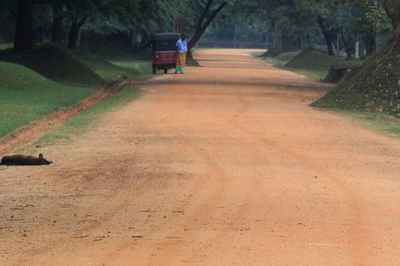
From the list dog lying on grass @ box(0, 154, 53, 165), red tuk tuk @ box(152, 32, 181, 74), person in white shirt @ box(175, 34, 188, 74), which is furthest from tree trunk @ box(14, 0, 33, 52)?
dog lying on grass @ box(0, 154, 53, 165)

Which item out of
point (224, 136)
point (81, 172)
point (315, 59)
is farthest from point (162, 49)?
point (81, 172)

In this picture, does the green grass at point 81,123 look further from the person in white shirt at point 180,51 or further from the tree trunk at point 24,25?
the person in white shirt at point 180,51

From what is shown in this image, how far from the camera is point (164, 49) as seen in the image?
1790 inches

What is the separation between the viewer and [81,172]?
460 inches

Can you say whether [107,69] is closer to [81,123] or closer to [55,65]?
[55,65]

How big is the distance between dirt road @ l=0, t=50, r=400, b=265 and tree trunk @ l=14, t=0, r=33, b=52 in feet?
57.1

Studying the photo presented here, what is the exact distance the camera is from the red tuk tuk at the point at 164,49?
149 ft

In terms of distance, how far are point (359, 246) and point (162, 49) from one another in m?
38.5

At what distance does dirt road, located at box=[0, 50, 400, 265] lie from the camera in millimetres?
7297

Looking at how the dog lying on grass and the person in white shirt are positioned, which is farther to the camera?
the person in white shirt

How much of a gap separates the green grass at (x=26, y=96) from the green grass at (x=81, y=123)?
2.34 ft

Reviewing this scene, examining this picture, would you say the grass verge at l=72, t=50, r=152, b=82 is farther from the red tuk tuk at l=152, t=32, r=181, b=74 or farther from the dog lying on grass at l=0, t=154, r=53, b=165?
the dog lying on grass at l=0, t=154, r=53, b=165


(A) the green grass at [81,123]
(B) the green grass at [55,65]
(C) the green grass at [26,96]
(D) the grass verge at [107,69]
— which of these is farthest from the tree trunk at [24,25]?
(A) the green grass at [81,123]

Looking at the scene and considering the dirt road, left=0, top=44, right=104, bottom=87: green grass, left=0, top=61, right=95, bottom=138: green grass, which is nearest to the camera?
the dirt road
